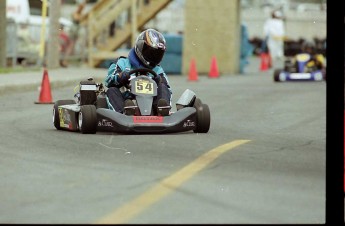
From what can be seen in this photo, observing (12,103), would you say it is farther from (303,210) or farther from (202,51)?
(202,51)

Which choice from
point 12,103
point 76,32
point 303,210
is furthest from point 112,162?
point 76,32

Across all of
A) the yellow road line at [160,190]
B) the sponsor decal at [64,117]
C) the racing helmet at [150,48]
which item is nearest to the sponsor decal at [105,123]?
the sponsor decal at [64,117]

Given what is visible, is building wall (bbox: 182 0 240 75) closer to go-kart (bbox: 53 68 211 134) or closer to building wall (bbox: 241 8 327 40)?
go-kart (bbox: 53 68 211 134)

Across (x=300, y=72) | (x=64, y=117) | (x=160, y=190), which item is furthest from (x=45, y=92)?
(x=160, y=190)

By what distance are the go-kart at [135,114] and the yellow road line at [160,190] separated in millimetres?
1600

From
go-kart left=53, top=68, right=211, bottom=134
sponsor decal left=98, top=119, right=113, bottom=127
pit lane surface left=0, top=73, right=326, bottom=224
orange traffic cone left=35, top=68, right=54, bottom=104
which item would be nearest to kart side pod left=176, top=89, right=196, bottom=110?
go-kart left=53, top=68, right=211, bottom=134

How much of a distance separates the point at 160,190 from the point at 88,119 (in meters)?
4.51

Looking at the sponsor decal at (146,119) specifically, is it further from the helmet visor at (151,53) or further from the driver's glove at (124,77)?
the helmet visor at (151,53)

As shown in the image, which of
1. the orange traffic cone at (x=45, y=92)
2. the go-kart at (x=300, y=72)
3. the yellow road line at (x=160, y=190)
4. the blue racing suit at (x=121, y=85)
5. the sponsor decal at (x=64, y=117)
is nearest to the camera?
the yellow road line at (x=160, y=190)

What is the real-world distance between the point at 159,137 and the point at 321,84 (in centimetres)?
1384

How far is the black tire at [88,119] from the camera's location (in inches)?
495

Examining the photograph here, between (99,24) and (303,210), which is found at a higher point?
(99,24)

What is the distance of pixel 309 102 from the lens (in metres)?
19.5

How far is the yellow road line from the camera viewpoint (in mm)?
7016
